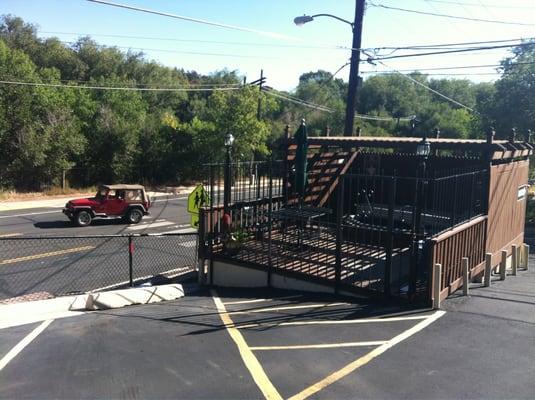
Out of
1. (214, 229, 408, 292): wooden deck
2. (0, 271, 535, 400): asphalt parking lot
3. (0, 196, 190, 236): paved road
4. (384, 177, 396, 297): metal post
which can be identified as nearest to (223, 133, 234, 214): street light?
(214, 229, 408, 292): wooden deck

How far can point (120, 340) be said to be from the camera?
677 cm

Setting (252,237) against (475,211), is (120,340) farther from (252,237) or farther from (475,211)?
(475,211)

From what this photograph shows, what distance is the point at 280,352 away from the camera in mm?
6266

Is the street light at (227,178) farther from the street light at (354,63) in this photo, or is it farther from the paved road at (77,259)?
the street light at (354,63)

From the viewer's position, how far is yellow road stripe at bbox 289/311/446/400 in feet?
16.9

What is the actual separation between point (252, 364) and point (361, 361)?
125 centimetres

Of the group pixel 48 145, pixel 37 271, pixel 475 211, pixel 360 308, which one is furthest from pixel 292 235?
pixel 48 145

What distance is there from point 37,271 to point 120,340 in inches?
247

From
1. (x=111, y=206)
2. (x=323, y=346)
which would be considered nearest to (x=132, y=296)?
(x=323, y=346)

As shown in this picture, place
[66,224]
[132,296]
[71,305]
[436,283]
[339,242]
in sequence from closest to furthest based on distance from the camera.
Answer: [436,283] → [71,305] → [339,242] → [132,296] → [66,224]

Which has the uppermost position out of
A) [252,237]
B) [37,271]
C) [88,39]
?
[88,39]

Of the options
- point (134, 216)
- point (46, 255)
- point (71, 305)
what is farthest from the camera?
point (134, 216)

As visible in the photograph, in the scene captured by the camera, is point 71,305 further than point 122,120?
No

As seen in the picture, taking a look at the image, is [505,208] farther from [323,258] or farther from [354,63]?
[354,63]
